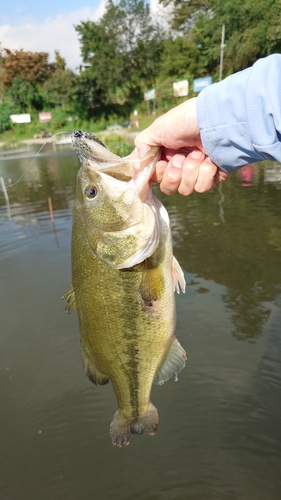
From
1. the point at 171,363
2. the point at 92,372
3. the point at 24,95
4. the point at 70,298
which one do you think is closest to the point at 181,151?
the point at 70,298

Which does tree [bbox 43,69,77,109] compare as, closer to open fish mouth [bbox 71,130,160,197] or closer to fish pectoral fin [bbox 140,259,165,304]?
open fish mouth [bbox 71,130,160,197]

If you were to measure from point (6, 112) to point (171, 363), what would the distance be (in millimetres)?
57919

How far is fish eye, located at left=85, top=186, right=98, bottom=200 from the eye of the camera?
6.52ft

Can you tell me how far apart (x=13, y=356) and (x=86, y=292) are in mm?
4246

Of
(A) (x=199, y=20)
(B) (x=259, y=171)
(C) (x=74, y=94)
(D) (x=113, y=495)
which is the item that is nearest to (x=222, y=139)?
(D) (x=113, y=495)

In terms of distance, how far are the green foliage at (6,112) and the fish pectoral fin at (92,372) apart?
2250 inches

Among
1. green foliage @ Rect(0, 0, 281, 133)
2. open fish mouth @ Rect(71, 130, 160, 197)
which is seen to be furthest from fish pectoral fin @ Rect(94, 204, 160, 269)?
green foliage @ Rect(0, 0, 281, 133)

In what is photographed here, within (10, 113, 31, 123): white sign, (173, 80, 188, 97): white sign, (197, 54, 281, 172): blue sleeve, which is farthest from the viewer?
(10, 113, 31, 123): white sign

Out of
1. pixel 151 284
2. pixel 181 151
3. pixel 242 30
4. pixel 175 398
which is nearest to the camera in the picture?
pixel 151 284

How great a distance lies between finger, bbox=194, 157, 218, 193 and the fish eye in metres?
0.65

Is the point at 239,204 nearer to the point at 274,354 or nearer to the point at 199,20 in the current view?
the point at 274,354

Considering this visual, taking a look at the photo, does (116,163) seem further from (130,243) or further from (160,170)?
(160,170)

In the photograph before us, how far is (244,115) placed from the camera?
1922 millimetres

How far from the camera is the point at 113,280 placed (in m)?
2.06
